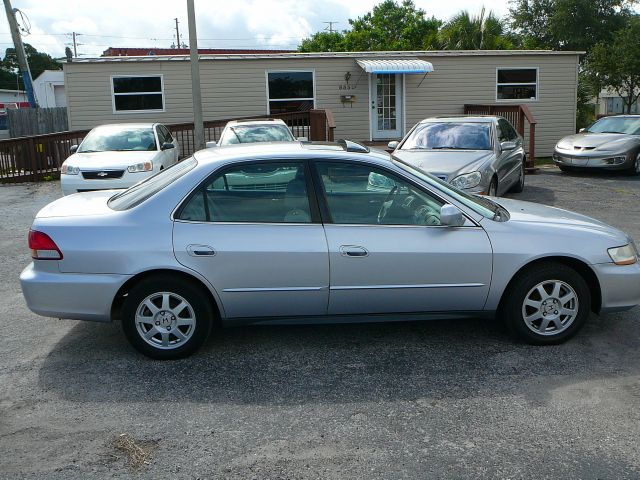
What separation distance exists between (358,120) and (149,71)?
6.19 metres

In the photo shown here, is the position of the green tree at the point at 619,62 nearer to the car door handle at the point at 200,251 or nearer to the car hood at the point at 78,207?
the car hood at the point at 78,207

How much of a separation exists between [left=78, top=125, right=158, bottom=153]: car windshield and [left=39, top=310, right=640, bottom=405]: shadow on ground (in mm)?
8408

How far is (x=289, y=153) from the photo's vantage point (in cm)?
505

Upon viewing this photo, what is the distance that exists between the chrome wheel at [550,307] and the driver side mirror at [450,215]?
0.78m

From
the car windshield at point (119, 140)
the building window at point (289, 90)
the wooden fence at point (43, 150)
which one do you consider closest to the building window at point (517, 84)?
the building window at point (289, 90)

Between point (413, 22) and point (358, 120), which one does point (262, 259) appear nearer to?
point (358, 120)

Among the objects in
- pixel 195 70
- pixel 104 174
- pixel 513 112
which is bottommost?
pixel 104 174

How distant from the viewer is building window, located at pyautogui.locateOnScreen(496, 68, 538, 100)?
68.8ft

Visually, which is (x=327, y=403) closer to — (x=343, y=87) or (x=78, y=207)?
(x=78, y=207)

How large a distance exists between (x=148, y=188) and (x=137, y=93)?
15193 mm

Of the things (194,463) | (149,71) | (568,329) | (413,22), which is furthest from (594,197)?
(413,22)

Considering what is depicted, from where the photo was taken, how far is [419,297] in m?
4.92

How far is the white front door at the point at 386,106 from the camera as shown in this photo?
67.6 ft

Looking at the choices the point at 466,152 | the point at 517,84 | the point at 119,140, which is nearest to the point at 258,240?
the point at 466,152
